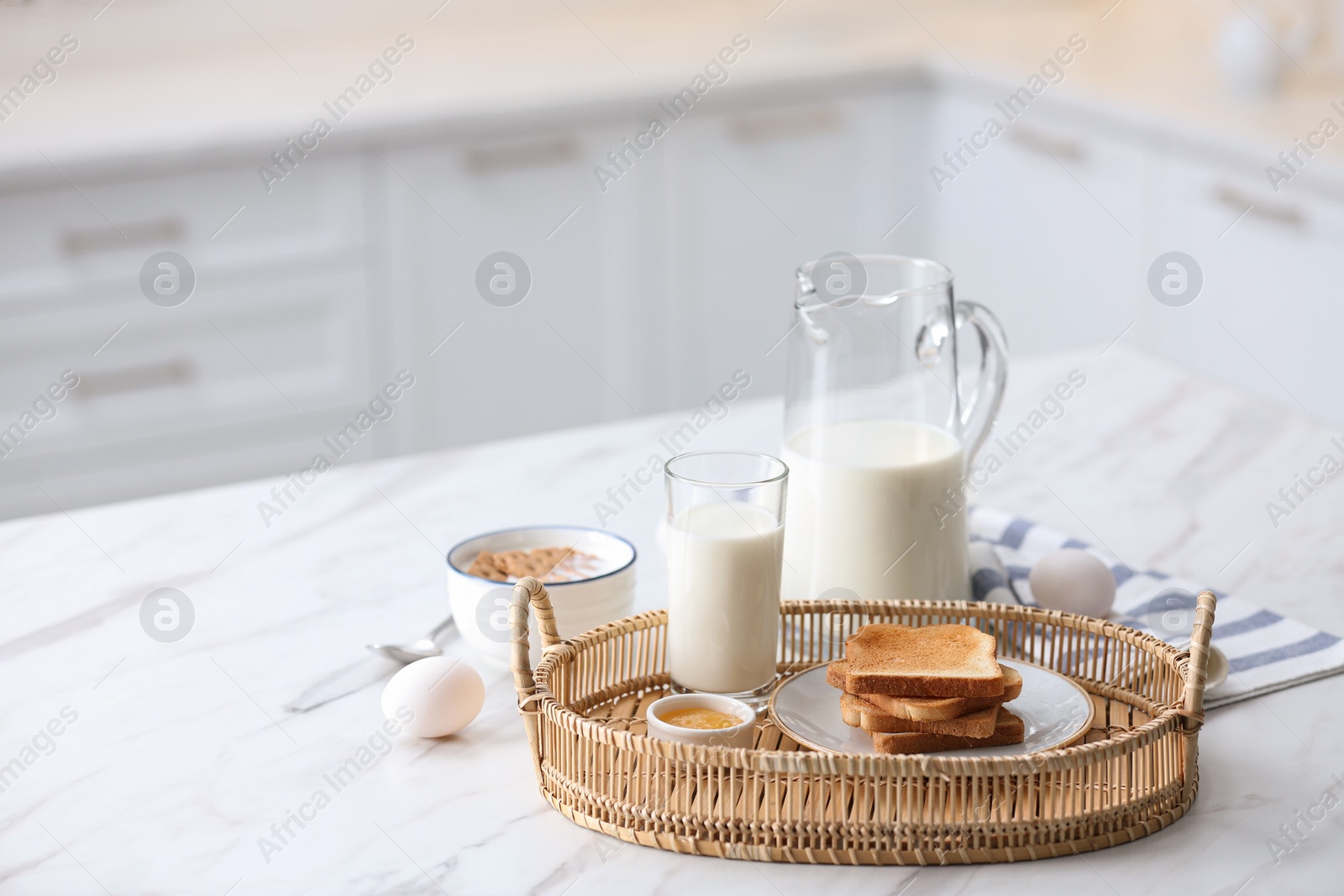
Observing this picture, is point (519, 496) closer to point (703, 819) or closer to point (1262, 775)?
point (703, 819)

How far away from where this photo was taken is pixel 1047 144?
2.57m

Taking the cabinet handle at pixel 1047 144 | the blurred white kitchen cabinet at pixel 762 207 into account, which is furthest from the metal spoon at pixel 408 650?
the cabinet handle at pixel 1047 144

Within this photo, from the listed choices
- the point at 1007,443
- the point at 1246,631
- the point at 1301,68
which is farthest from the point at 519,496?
the point at 1301,68

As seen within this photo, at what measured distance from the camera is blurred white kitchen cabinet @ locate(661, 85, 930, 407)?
259 centimetres

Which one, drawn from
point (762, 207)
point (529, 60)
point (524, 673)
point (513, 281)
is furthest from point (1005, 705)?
point (529, 60)

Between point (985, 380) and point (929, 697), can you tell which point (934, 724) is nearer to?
point (929, 697)

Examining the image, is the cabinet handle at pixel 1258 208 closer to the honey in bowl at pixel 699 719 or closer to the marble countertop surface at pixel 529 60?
the marble countertop surface at pixel 529 60

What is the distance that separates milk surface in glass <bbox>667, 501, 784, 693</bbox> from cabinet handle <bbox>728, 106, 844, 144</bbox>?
72.1 inches

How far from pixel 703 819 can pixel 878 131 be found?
2.19 metres

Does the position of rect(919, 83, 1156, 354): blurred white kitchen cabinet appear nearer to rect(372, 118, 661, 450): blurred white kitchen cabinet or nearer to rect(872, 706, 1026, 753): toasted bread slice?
rect(372, 118, 661, 450): blurred white kitchen cabinet

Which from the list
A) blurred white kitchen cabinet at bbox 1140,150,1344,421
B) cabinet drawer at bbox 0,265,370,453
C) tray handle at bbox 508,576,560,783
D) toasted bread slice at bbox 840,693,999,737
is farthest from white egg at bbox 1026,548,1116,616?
cabinet drawer at bbox 0,265,370,453

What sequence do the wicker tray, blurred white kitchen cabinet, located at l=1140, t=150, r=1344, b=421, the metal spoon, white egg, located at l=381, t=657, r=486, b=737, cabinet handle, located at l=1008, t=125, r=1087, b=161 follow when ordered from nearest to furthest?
the wicker tray
white egg, located at l=381, t=657, r=486, b=737
the metal spoon
blurred white kitchen cabinet, located at l=1140, t=150, r=1344, b=421
cabinet handle, located at l=1008, t=125, r=1087, b=161

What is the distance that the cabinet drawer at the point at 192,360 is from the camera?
221 centimetres

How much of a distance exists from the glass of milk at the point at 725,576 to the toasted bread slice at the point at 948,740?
109 millimetres
